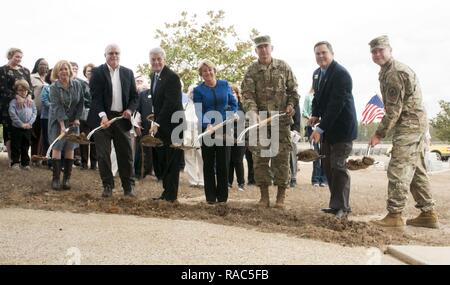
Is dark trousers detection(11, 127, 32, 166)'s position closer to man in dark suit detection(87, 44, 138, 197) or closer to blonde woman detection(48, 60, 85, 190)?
blonde woman detection(48, 60, 85, 190)

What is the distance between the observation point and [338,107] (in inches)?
239

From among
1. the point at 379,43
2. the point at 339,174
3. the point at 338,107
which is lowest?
the point at 339,174

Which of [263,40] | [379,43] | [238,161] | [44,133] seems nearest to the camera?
[379,43]

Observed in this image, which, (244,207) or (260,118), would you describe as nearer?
(244,207)

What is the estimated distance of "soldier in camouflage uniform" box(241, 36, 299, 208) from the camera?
21.6 ft

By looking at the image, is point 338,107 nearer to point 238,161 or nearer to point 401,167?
point 401,167

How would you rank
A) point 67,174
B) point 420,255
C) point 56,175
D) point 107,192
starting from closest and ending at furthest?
point 420,255 → point 107,192 → point 56,175 → point 67,174

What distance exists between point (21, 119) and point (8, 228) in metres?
4.33

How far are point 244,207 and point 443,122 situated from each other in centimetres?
4858

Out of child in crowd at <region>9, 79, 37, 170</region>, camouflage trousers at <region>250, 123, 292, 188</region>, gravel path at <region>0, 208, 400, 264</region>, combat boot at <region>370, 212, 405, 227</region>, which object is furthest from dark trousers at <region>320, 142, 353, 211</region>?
child in crowd at <region>9, 79, 37, 170</region>

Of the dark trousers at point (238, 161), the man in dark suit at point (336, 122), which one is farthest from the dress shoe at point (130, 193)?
the man in dark suit at point (336, 122)

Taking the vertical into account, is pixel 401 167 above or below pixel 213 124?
below

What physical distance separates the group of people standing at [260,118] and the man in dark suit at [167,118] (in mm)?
13

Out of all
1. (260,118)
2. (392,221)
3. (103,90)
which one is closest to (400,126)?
(392,221)
